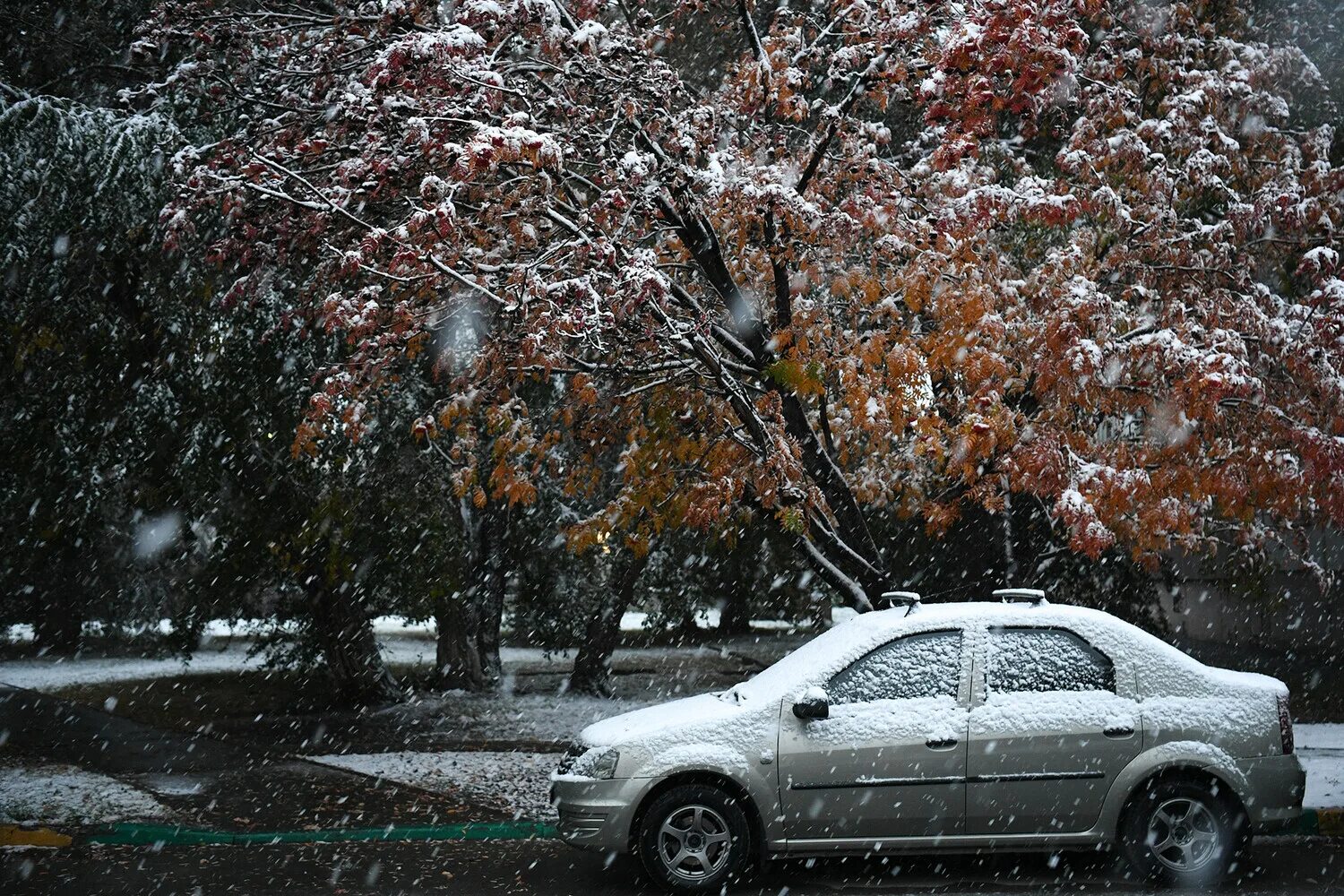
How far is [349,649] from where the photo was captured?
15.0 m

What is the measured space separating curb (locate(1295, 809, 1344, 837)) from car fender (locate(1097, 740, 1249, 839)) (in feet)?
6.15

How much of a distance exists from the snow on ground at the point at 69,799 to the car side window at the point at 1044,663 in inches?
250

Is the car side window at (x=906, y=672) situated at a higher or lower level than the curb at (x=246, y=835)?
higher

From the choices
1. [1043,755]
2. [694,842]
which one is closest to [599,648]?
[694,842]

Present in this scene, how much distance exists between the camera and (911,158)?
493 inches

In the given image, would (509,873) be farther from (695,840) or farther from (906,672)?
(906,672)

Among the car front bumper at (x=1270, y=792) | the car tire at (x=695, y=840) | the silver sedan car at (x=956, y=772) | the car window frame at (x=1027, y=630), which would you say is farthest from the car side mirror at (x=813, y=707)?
the car front bumper at (x=1270, y=792)

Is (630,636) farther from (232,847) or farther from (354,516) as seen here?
(232,847)

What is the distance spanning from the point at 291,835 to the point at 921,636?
4.70 meters

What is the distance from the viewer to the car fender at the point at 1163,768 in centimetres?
676

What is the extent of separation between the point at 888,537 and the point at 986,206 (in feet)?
30.3

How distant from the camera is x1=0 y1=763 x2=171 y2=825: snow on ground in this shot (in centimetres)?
911

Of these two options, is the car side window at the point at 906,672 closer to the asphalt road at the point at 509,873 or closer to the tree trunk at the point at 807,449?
the asphalt road at the point at 509,873

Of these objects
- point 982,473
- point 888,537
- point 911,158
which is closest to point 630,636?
point 888,537
